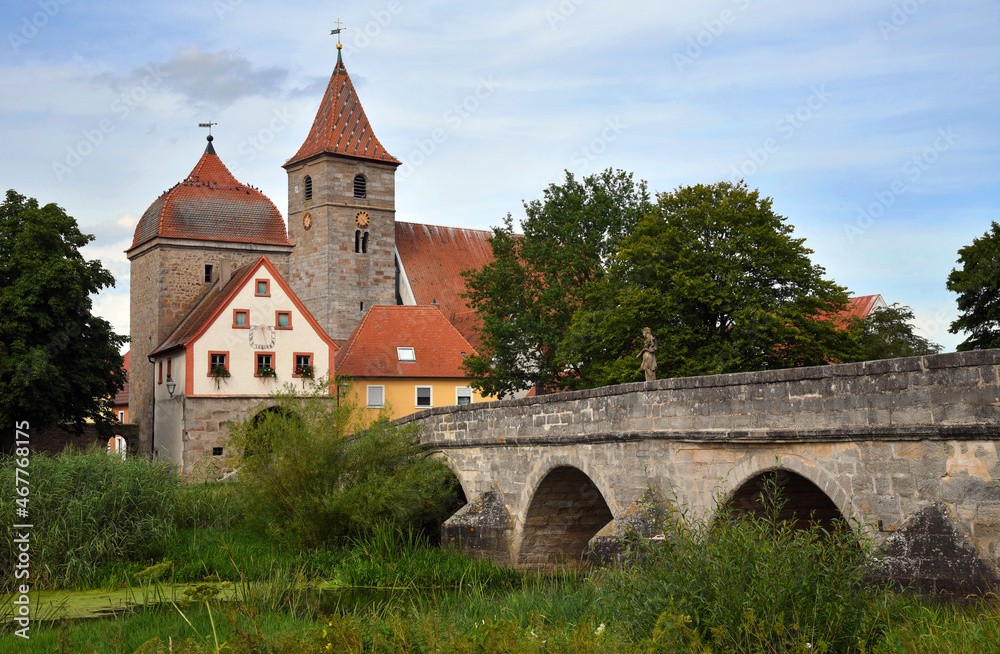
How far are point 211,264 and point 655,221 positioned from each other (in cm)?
1714

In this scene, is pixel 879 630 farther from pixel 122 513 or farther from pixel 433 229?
pixel 433 229

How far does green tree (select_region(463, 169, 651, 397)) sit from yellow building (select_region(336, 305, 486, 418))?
2307mm

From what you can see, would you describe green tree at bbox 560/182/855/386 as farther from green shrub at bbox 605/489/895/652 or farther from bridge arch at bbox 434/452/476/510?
green shrub at bbox 605/489/895/652

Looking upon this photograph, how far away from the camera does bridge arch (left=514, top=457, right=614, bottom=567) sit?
15523mm

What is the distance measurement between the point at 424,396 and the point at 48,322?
12.6m

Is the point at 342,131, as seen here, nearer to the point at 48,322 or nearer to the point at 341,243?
the point at 341,243

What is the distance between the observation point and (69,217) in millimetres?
28719

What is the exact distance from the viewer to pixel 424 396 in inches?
1400

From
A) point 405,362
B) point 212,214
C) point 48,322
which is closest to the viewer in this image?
point 48,322

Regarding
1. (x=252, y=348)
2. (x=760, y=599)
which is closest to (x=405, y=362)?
(x=252, y=348)

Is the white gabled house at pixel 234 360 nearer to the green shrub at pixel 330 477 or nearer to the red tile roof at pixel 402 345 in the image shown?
the red tile roof at pixel 402 345

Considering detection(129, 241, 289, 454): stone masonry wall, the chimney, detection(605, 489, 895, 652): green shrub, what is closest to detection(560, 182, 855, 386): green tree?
the chimney

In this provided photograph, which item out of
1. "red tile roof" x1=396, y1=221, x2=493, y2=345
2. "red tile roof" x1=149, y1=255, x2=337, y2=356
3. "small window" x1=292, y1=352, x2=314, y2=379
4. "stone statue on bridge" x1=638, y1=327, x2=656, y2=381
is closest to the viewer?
"stone statue on bridge" x1=638, y1=327, x2=656, y2=381

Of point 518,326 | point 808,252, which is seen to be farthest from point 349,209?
point 808,252
